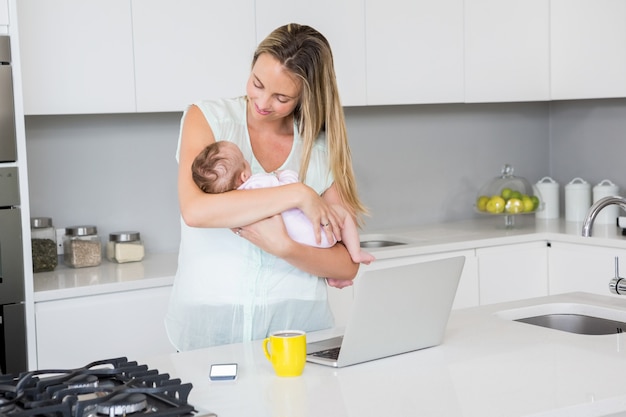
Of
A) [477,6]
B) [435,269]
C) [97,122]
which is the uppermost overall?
[477,6]

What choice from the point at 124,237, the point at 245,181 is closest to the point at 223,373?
the point at 245,181

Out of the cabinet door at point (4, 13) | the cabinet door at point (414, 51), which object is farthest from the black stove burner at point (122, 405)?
the cabinet door at point (414, 51)

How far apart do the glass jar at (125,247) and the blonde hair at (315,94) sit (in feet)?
4.52

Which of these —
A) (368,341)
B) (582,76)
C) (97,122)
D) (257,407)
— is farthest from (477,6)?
(257,407)

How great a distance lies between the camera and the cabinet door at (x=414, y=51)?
396 centimetres

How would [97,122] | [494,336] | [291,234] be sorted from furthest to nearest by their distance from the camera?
[97,122] < [291,234] < [494,336]

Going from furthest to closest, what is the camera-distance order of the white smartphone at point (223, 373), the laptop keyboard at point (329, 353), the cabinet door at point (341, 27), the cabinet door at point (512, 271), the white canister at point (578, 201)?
the white canister at point (578, 201) < the cabinet door at point (512, 271) < the cabinet door at point (341, 27) < the laptop keyboard at point (329, 353) < the white smartphone at point (223, 373)

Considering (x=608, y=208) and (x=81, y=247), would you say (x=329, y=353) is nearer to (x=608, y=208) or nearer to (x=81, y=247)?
(x=81, y=247)

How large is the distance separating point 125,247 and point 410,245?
1.19m

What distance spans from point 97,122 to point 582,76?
2236 mm

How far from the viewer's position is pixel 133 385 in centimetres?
170

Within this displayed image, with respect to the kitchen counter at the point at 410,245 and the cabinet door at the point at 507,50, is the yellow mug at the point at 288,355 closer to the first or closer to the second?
the kitchen counter at the point at 410,245

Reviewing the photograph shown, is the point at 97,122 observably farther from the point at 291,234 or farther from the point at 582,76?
the point at 582,76

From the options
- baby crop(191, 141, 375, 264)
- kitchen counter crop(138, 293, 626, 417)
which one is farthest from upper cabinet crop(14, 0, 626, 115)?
kitchen counter crop(138, 293, 626, 417)
